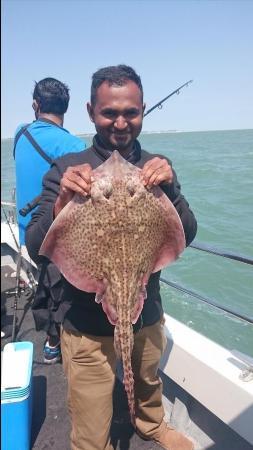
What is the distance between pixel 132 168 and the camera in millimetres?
1973

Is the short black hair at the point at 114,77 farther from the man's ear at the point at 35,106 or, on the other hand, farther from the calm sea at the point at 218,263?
the man's ear at the point at 35,106

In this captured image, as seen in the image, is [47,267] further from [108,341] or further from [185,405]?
[185,405]

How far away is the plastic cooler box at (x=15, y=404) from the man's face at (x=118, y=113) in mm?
1884

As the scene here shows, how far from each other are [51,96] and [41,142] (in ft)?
1.67

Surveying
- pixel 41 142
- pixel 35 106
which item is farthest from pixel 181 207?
pixel 35 106

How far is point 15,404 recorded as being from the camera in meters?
2.86

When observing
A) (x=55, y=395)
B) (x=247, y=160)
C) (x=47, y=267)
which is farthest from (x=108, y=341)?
(x=247, y=160)

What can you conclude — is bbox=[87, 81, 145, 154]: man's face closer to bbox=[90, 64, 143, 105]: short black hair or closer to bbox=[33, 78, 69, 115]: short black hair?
bbox=[90, 64, 143, 105]: short black hair

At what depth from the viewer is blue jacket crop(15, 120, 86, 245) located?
130 inches

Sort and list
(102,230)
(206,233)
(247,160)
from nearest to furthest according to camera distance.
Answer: (102,230)
(206,233)
(247,160)

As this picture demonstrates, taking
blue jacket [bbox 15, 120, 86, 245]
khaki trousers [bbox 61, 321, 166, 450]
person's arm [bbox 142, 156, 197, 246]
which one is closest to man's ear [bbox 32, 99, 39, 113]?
blue jacket [bbox 15, 120, 86, 245]

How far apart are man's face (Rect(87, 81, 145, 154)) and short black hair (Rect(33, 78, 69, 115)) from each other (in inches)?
54.2

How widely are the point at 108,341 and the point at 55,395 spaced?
1773 mm

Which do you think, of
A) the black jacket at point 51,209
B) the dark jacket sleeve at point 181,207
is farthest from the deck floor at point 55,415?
the dark jacket sleeve at point 181,207
